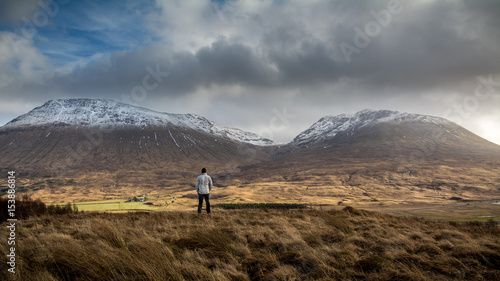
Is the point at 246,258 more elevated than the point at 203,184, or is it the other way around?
the point at 203,184

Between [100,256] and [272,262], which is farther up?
[100,256]

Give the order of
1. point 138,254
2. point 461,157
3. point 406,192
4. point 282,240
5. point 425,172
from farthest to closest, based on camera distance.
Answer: point 461,157 < point 425,172 < point 406,192 < point 282,240 < point 138,254

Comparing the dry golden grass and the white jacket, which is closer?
the dry golden grass

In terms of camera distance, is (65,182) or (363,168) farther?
(363,168)

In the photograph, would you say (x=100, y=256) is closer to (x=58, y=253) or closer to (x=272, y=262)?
(x=58, y=253)

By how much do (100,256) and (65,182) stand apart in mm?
195299

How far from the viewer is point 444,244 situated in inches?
301

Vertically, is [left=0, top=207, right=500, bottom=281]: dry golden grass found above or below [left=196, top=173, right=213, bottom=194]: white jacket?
below

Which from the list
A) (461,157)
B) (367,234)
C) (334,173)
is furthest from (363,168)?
(367,234)

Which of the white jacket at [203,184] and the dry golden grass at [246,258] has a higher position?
the white jacket at [203,184]

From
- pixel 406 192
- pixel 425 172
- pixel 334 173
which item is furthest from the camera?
pixel 334 173

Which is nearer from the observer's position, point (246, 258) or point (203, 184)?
point (246, 258)

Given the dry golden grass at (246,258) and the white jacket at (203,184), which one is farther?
the white jacket at (203,184)

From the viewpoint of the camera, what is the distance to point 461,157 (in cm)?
19525
